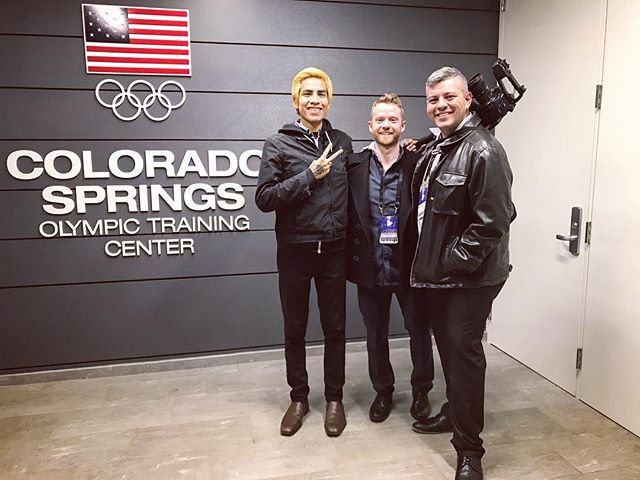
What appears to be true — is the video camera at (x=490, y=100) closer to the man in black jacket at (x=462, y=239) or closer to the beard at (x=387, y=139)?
the man in black jacket at (x=462, y=239)

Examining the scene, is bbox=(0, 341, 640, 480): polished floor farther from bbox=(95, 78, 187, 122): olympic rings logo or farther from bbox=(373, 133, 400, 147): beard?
bbox=(95, 78, 187, 122): olympic rings logo

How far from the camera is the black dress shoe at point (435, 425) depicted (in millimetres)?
2531

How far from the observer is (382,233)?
97.7 inches

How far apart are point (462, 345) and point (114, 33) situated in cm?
271

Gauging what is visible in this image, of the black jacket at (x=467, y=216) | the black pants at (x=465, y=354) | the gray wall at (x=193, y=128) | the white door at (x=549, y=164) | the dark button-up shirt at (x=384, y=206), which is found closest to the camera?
the black jacket at (x=467, y=216)

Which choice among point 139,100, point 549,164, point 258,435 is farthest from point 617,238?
point 139,100

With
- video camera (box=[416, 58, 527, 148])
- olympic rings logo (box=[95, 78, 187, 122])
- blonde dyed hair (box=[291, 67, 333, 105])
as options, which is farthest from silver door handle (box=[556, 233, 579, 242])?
olympic rings logo (box=[95, 78, 187, 122])

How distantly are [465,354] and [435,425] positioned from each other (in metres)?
0.65

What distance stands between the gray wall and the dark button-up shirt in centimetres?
109

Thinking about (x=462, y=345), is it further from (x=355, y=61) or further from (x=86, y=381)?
(x=86, y=381)

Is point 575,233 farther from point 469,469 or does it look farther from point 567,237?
point 469,469

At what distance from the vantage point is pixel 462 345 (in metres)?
2.09

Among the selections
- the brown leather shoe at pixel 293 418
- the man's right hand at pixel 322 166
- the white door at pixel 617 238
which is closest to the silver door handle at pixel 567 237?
the white door at pixel 617 238

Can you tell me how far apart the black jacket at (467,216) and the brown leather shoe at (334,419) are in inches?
36.1
